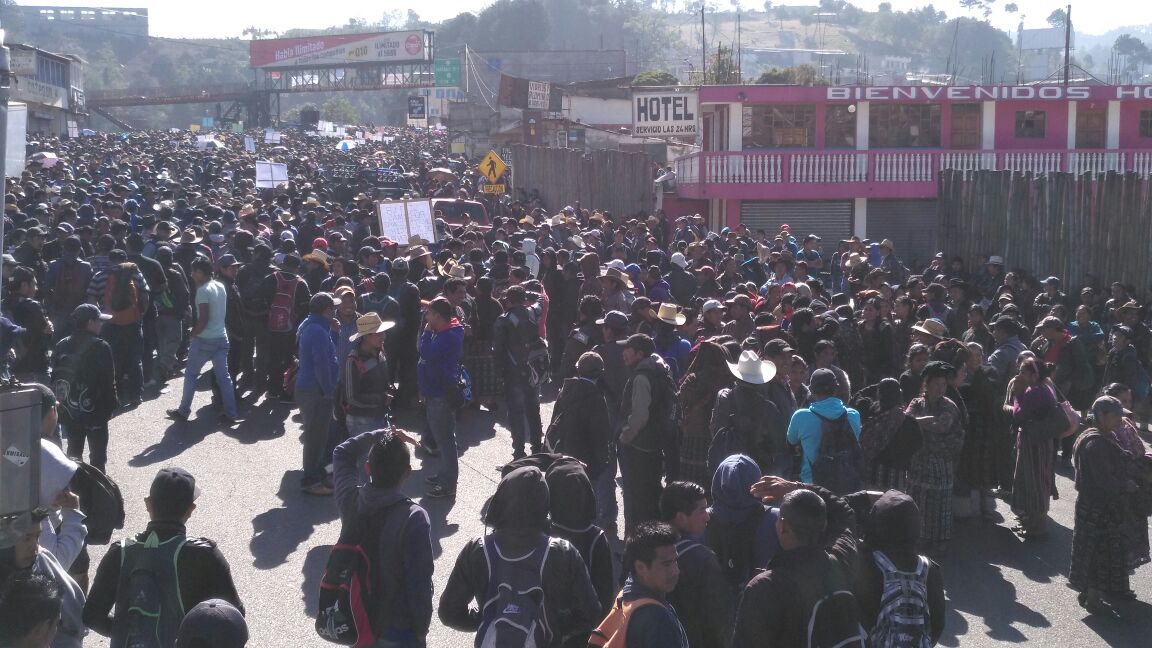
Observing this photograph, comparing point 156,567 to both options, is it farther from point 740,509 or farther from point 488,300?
point 488,300

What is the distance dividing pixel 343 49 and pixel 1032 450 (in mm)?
86699

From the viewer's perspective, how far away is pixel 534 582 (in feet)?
15.3

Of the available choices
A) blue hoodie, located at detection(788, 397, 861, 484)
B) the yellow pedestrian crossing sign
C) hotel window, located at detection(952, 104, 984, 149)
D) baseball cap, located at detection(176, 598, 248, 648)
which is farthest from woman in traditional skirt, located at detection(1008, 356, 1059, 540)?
hotel window, located at detection(952, 104, 984, 149)

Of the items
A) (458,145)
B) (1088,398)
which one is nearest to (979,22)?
(458,145)

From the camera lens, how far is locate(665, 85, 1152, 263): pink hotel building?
28141 millimetres

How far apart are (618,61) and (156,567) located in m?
79.3

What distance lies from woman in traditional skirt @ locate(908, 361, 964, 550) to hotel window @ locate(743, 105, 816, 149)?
21660mm

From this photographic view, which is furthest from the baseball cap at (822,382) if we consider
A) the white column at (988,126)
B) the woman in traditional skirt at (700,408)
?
the white column at (988,126)

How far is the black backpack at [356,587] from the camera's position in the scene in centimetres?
475

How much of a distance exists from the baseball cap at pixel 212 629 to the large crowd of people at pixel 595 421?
1 cm

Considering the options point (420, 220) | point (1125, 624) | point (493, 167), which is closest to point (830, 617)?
point (1125, 624)

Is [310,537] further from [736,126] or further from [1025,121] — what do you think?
[1025,121]

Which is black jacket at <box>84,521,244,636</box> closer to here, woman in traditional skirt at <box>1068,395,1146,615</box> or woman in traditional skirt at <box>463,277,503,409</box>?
woman in traditional skirt at <box>1068,395,1146,615</box>

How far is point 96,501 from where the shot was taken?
5.59 m
